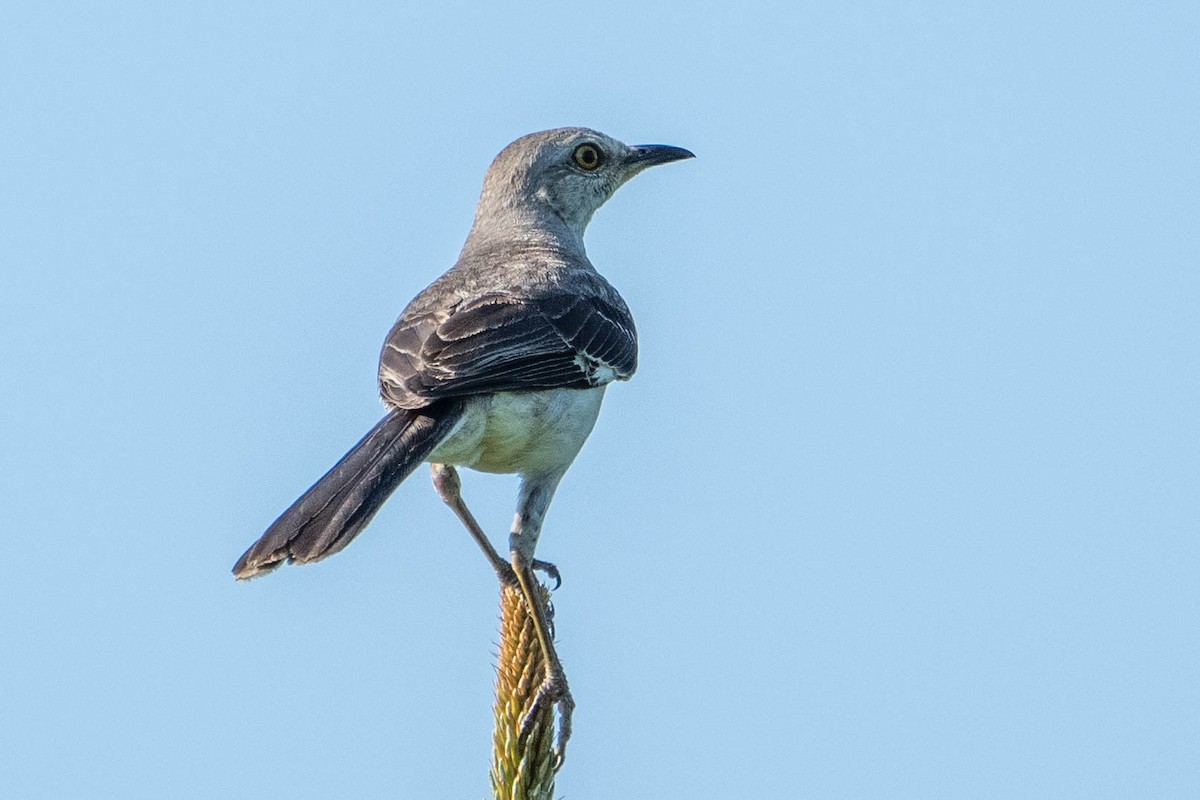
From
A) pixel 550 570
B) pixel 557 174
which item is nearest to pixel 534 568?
pixel 550 570

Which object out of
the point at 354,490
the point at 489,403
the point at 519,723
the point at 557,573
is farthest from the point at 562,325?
the point at 519,723

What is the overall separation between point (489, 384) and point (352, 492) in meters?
1.15

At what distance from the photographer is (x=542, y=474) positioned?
301 inches

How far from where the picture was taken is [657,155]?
1022 cm

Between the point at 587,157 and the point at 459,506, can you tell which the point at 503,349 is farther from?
the point at 587,157

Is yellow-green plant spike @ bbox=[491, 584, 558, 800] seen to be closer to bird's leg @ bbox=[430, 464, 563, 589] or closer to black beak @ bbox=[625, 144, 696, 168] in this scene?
bird's leg @ bbox=[430, 464, 563, 589]

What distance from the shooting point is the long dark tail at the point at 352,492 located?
5820mm

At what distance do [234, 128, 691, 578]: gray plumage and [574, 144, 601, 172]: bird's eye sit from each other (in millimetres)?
770

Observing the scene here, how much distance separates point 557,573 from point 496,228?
2638mm

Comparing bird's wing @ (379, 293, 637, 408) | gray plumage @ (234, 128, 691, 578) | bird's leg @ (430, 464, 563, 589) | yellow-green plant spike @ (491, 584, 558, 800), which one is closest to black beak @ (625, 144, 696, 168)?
gray plumage @ (234, 128, 691, 578)

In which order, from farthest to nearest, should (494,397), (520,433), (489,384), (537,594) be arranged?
(520,433)
(494,397)
(489,384)
(537,594)

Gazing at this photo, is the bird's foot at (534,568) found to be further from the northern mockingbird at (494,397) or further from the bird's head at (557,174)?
the bird's head at (557,174)

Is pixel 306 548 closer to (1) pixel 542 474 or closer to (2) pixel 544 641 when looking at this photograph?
(2) pixel 544 641

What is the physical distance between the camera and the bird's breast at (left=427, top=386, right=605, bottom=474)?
7.25 meters
